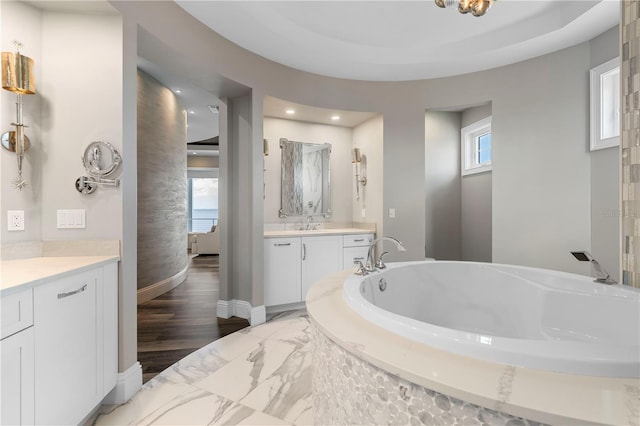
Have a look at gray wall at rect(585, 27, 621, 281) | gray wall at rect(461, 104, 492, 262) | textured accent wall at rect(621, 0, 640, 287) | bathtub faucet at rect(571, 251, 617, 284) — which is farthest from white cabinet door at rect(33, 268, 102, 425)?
gray wall at rect(461, 104, 492, 262)

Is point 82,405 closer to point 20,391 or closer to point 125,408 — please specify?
point 125,408

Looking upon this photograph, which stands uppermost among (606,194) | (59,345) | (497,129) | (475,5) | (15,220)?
(475,5)

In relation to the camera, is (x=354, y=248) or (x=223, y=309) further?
(x=354, y=248)

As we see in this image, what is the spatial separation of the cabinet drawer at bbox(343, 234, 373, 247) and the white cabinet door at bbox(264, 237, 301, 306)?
61cm

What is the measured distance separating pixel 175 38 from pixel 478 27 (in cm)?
253

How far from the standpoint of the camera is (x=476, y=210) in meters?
4.02

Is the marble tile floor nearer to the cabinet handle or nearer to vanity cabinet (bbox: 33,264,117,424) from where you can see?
vanity cabinet (bbox: 33,264,117,424)

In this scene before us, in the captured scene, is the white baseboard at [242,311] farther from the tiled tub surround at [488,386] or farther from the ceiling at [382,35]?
the ceiling at [382,35]

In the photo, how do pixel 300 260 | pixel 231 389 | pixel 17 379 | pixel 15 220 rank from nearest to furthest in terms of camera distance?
pixel 17 379 → pixel 15 220 → pixel 231 389 → pixel 300 260

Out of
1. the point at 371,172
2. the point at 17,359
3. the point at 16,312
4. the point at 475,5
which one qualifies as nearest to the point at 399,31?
the point at 475,5

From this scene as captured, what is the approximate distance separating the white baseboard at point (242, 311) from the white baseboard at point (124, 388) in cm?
116

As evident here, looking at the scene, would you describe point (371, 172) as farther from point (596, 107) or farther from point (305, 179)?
point (596, 107)

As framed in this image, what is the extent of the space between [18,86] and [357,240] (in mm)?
2989

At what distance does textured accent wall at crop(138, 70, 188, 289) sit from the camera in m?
3.42
